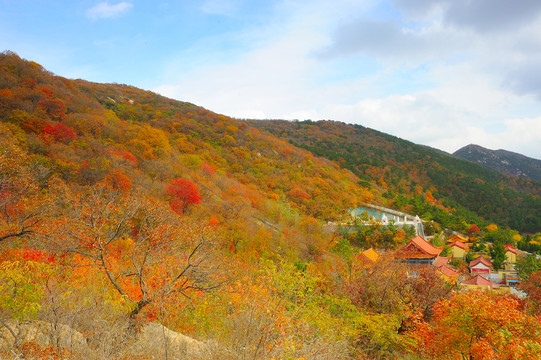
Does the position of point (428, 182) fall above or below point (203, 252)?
above

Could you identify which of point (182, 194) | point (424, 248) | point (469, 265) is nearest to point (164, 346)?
point (182, 194)

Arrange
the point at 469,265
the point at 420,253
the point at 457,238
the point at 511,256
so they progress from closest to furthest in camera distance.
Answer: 1. the point at 420,253
2. the point at 469,265
3. the point at 511,256
4. the point at 457,238

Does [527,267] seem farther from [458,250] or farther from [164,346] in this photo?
[164,346]

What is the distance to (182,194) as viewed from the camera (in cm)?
2406

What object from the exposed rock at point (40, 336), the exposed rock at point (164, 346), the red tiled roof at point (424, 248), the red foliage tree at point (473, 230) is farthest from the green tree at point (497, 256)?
the exposed rock at point (40, 336)

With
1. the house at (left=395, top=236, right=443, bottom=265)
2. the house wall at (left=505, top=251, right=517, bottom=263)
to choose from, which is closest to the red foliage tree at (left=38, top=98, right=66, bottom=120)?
the house at (left=395, top=236, right=443, bottom=265)

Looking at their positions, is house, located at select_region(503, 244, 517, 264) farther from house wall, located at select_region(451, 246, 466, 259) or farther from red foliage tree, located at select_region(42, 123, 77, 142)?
red foliage tree, located at select_region(42, 123, 77, 142)

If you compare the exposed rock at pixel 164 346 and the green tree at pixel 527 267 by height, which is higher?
the exposed rock at pixel 164 346

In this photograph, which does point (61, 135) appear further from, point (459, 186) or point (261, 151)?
point (459, 186)

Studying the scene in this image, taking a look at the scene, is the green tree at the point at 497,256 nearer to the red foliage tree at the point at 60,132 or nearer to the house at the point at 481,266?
the house at the point at 481,266

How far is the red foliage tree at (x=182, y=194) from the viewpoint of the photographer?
921 inches

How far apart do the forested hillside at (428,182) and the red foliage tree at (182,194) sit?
153ft

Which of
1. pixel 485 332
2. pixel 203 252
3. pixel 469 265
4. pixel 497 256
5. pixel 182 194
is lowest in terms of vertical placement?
pixel 469 265

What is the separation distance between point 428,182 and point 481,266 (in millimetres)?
54683
